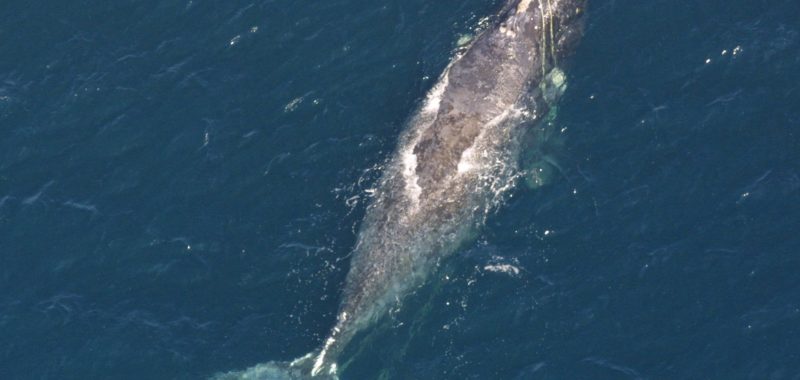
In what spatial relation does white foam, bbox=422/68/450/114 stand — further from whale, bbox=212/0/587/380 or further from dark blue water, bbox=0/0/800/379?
dark blue water, bbox=0/0/800/379

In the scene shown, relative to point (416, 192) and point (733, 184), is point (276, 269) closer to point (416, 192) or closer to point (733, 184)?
point (416, 192)

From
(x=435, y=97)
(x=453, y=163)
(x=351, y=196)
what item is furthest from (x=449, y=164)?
(x=351, y=196)

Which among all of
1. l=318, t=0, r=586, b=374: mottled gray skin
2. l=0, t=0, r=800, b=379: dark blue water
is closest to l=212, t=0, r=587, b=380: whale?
l=318, t=0, r=586, b=374: mottled gray skin

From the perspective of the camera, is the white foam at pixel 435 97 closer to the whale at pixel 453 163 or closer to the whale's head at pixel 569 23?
the whale at pixel 453 163

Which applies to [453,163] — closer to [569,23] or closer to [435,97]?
[435,97]

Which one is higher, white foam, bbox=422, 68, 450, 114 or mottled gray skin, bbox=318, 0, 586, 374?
white foam, bbox=422, 68, 450, 114

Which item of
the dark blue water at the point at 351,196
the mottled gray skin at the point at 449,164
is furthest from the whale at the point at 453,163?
the dark blue water at the point at 351,196
